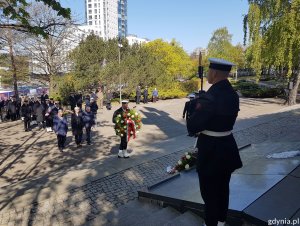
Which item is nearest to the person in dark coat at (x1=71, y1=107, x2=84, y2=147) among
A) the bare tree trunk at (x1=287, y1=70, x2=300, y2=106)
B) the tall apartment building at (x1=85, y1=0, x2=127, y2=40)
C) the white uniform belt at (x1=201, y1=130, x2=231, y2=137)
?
the white uniform belt at (x1=201, y1=130, x2=231, y2=137)

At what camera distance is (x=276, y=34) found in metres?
20.8

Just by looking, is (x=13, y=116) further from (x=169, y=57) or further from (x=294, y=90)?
(x=169, y=57)

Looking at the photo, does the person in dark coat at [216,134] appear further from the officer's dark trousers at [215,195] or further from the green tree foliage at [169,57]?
the green tree foliage at [169,57]

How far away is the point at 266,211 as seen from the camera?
3.89 m

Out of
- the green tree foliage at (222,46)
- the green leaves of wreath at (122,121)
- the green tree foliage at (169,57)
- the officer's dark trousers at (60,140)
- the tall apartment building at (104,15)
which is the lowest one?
the officer's dark trousers at (60,140)

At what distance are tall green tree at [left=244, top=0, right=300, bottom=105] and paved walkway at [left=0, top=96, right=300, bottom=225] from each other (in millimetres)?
5710

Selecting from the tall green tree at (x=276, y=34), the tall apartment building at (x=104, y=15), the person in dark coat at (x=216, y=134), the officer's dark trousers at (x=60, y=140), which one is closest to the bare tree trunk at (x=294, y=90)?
the tall green tree at (x=276, y=34)

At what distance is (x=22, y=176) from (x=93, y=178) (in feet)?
8.71

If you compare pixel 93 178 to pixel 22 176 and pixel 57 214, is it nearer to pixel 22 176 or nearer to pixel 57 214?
pixel 57 214

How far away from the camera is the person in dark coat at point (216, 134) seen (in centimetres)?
319

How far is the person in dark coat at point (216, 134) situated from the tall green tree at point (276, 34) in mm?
18762

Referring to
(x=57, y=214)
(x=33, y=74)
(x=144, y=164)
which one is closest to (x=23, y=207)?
(x=57, y=214)

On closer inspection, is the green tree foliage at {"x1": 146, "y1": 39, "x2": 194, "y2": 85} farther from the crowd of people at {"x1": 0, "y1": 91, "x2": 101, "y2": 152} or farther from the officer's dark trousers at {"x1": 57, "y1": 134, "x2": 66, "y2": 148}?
the officer's dark trousers at {"x1": 57, "y1": 134, "x2": 66, "y2": 148}

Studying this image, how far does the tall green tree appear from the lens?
1978 centimetres
